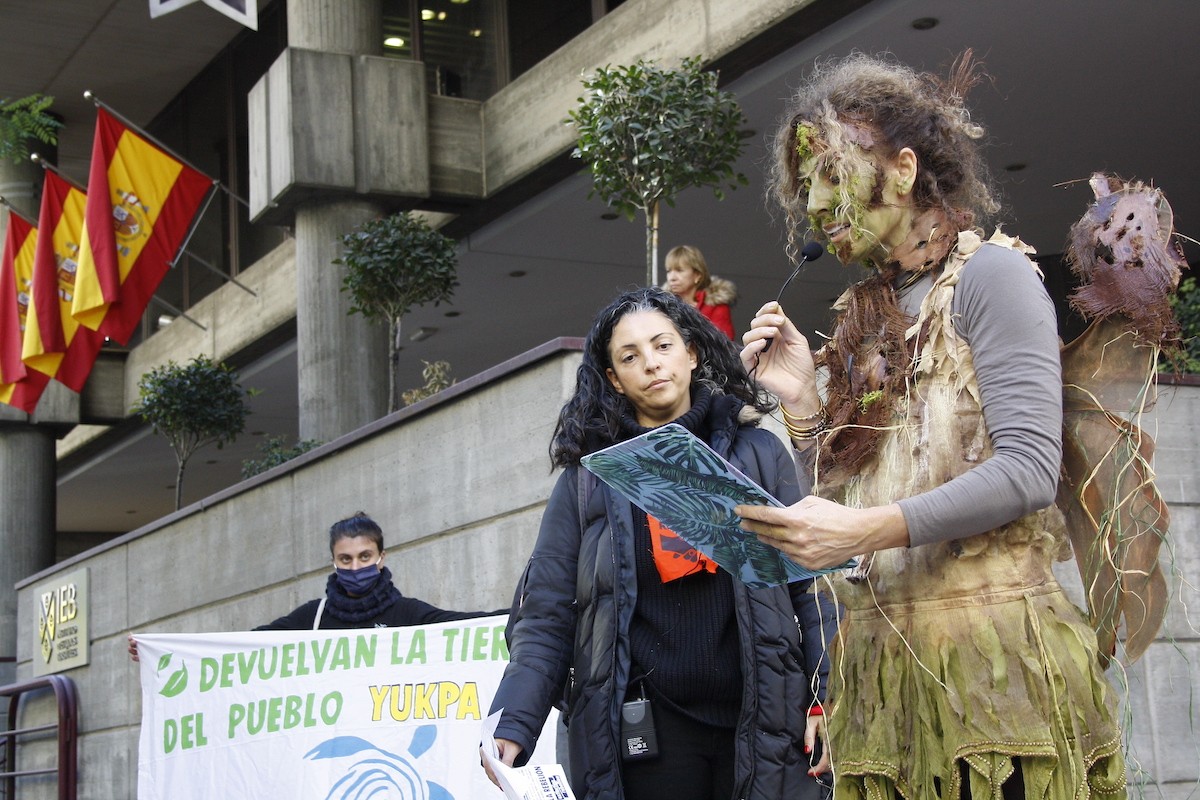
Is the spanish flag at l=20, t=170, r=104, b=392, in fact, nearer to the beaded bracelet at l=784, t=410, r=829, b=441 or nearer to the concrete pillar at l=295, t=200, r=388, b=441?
the concrete pillar at l=295, t=200, r=388, b=441

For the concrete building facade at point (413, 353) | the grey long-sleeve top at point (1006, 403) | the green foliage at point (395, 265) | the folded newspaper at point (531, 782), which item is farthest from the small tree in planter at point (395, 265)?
the grey long-sleeve top at point (1006, 403)

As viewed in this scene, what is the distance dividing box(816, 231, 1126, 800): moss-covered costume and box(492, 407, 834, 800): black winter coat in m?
0.68

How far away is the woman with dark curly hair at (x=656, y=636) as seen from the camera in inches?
124

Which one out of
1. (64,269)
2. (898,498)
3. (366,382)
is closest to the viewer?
(898,498)

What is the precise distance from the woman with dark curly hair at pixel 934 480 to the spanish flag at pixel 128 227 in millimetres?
13540

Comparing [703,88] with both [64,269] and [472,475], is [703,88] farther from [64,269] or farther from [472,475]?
[64,269]

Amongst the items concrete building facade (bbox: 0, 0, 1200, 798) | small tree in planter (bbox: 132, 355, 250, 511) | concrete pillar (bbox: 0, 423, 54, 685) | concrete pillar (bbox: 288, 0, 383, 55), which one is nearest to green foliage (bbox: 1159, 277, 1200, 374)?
concrete building facade (bbox: 0, 0, 1200, 798)

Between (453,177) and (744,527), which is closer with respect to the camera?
(744,527)

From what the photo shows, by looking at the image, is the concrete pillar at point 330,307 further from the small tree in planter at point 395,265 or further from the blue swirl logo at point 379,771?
the blue swirl logo at point 379,771

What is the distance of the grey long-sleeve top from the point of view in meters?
2.19

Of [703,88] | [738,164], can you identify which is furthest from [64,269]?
[703,88]

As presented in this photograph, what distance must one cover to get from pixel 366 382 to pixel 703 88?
4.99 meters

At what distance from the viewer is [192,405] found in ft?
53.1

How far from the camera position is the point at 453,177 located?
13273 millimetres
